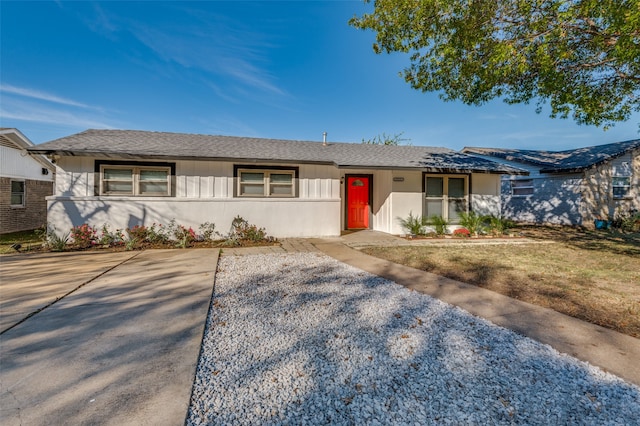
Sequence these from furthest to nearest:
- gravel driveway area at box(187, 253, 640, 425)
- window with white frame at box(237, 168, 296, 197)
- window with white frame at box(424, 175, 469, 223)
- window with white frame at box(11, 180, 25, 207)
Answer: window with white frame at box(11, 180, 25, 207) → window with white frame at box(424, 175, 469, 223) → window with white frame at box(237, 168, 296, 197) → gravel driveway area at box(187, 253, 640, 425)

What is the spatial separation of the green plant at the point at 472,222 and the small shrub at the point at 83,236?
41.4 feet

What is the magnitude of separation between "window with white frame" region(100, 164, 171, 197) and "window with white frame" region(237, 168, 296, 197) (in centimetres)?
240

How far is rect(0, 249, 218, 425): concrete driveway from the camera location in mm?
1954

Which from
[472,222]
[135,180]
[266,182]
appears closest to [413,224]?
[472,222]

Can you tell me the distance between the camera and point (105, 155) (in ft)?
28.3

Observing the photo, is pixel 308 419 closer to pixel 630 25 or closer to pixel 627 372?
pixel 627 372

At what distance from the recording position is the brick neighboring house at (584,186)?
14.1 metres

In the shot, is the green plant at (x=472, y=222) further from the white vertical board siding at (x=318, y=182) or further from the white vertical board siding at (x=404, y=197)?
the white vertical board siding at (x=318, y=182)

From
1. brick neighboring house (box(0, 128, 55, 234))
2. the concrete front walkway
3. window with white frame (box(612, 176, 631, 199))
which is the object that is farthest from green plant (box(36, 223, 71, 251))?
window with white frame (box(612, 176, 631, 199))

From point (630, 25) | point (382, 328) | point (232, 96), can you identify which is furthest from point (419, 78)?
point (232, 96)

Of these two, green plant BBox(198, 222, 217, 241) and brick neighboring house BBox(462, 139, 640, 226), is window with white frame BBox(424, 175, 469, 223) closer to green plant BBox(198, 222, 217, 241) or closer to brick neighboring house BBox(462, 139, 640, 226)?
brick neighboring house BBox(462, 139, 640, 226)

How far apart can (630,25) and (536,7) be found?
6.57 ft

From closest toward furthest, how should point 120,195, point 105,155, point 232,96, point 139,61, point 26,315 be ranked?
point 26,315, point 105,155, point 120,195, point 139,61, point 232,96

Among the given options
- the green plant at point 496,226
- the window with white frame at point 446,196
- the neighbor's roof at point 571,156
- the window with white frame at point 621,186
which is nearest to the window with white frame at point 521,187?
the neighbor's roof at point 571,156
